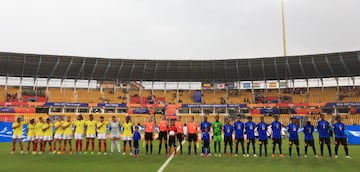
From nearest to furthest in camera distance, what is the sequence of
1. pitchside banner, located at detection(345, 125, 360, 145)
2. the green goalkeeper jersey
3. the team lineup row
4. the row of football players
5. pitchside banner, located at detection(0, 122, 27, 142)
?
the row of football players, the team lineup row, the green goalkeeper jersey, pitchside banner, located at detection(345, 125, 360, 145), pitchside banner, located at detection(0, 122, 27, 142)

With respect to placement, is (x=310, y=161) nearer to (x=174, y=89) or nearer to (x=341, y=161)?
(x=341, y=161)

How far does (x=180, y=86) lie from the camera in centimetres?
5494

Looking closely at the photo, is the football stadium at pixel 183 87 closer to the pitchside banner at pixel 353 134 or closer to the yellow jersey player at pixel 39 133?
the pitchside banner at pixel 353 134

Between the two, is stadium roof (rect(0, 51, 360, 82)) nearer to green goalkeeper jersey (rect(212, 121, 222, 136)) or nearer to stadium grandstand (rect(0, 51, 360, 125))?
stadium grandstand (rect(0, 51, 360, 125))

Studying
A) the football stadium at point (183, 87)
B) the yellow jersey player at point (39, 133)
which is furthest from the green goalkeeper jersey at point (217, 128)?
the football stadium at point (183, 87)

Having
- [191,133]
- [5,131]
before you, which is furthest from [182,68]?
[191,133]

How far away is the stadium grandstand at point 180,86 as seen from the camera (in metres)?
46.2

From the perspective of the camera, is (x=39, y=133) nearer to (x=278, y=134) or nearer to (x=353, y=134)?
(x=278, y=134)

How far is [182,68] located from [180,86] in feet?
15.6

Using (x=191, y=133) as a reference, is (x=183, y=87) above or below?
above

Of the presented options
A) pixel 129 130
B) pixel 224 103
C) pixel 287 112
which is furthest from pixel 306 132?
pixel 224 103

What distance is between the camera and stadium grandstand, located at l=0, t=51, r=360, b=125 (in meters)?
46.2

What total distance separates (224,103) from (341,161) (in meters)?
39.2

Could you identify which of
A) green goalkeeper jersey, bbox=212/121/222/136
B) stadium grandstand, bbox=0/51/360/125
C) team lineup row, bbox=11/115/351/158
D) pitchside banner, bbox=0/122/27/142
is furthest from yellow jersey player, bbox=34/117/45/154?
stadium grandstand, bbox=0/51/360/125
